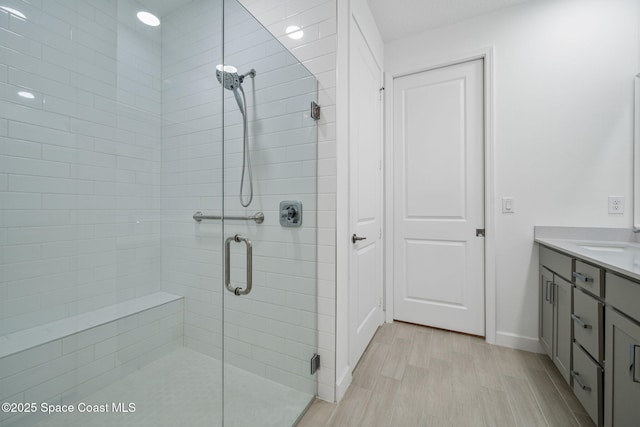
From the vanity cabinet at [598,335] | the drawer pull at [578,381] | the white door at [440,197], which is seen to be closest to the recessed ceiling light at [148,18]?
the white door at [440,197]

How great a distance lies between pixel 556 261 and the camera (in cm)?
163

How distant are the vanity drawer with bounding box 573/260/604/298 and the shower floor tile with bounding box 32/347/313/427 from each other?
1539 millimetres

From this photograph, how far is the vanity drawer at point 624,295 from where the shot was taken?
942 millimetres

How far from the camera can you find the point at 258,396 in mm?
1247

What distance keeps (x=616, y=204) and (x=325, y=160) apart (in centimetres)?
205

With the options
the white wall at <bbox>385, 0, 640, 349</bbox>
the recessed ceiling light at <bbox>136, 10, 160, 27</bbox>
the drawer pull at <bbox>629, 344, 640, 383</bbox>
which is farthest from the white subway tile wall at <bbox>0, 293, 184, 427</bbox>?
the white wall at <bbox>385, 0, 640, 349</bbox>

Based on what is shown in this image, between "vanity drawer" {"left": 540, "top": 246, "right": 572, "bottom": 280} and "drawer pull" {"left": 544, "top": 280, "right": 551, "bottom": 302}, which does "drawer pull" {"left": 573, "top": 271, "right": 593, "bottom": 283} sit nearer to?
"vanity drawer" {"left": 540, "top": 246, "right": 572, "bottom": 280}

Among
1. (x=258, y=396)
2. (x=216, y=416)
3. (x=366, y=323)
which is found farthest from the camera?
(x=366, y=323)

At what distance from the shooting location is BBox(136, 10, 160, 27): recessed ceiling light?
3.50 ft

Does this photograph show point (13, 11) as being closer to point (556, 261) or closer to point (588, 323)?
point (588, 323)

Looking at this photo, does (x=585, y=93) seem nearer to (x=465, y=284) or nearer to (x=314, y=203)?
(x=465, y=284)

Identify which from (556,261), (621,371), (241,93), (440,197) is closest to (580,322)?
(621,371)

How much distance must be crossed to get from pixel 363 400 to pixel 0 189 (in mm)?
1827

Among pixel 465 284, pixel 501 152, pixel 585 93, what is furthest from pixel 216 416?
pixel 585 93
